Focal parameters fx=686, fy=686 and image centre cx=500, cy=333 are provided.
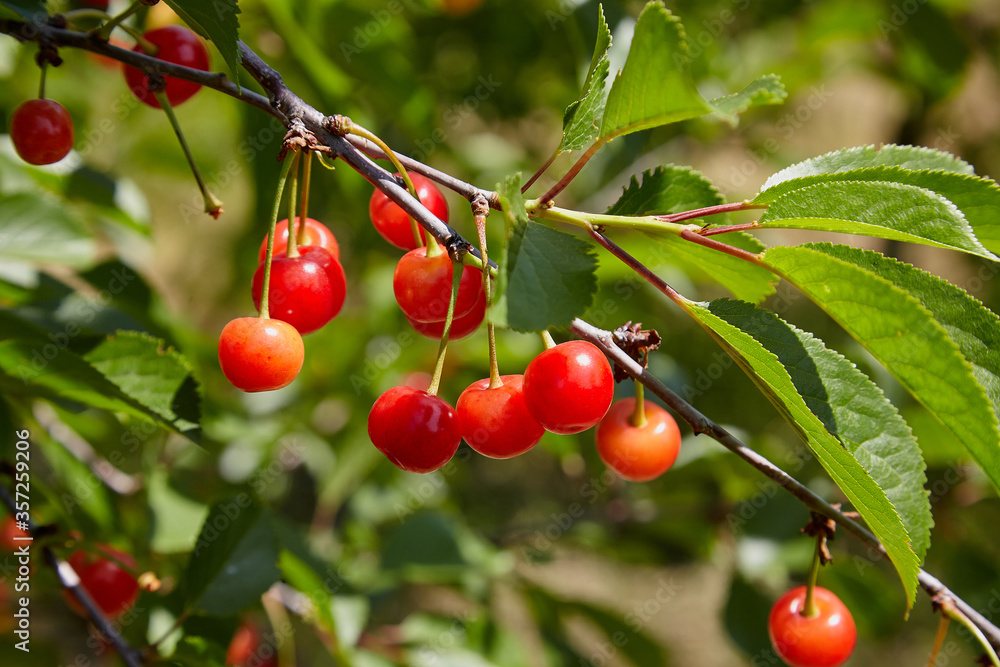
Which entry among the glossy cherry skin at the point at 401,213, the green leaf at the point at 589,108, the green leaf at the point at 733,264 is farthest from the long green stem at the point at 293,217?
the green leaf at the point at 733,264

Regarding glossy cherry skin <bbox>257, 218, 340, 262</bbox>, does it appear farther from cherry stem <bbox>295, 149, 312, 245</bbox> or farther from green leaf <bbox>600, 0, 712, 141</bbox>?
green leaf <bbox>600, 0, 712, 141</bbox>

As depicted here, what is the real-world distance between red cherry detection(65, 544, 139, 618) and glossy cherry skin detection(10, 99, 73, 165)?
83 cm

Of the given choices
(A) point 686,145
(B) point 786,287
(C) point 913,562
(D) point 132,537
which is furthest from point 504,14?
(B) point 786,287

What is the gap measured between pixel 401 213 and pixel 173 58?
434 mm

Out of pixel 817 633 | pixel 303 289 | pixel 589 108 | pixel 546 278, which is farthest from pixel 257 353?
pixel 817 633

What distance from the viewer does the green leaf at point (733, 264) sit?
90cm

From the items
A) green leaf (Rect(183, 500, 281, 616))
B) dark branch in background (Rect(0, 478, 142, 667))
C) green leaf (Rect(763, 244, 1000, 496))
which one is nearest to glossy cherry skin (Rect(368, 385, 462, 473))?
green leaf (Rect(763, 244, 1000, 496))

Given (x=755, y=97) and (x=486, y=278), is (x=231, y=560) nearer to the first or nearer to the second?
(x=486, y=278)

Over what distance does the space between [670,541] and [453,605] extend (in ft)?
9.71

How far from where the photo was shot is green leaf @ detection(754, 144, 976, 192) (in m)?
0.89

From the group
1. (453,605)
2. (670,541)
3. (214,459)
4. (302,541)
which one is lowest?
(453,605)

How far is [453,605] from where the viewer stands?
16.1 ft

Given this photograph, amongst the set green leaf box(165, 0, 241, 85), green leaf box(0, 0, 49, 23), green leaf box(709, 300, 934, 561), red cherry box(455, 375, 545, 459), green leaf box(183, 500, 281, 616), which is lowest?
green leaf box(183, 500, 281, 616)

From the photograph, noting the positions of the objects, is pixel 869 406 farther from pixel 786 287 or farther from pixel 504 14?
pixel 786 287
